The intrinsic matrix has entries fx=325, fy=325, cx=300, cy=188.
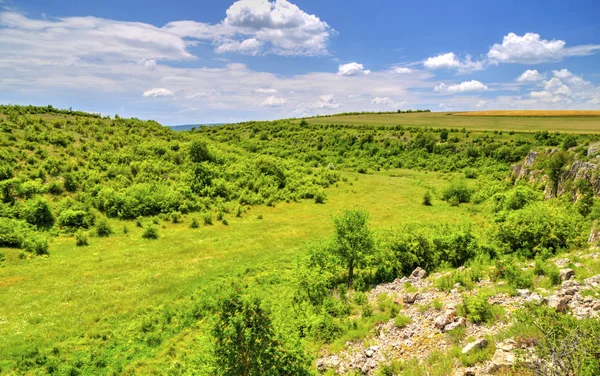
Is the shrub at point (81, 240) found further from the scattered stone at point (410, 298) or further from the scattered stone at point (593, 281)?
the scattered stone at point (593, 281)

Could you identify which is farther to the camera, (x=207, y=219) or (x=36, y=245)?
(x=207, y=219)

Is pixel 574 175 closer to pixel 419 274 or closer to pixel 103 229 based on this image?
pixel 419 274

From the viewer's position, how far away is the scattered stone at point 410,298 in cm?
1494

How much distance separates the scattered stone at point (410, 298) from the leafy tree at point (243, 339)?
7743 millimetres

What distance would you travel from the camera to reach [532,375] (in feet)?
24.7

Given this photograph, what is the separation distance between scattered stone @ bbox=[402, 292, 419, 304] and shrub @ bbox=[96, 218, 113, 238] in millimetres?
26780

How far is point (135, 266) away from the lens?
2402 cm

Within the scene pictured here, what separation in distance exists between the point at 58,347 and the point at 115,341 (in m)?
2.31

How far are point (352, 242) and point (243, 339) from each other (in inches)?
462

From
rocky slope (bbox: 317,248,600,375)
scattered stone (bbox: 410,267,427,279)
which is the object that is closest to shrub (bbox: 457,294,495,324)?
rocky slope (bbox: 317,248,600,375)

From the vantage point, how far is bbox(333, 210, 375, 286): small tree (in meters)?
19.7

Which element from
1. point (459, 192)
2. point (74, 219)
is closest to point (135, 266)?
point (74, 219)

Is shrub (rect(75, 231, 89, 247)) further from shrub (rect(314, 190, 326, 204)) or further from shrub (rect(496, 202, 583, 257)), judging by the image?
shrub (rect(496, 202, 583, 257))

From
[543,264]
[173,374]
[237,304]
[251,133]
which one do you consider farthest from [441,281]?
[251,133]
